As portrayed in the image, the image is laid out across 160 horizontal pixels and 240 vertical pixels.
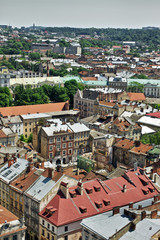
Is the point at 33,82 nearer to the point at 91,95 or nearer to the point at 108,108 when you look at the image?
the point at 91,95

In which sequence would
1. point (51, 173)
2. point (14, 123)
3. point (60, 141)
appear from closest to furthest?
point (51, 173) → point (60, 141) → point (14, 123)

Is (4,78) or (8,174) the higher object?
(4,78)

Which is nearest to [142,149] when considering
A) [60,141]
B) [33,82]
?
[60,141]

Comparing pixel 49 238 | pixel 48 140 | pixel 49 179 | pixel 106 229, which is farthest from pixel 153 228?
pixel 48 140

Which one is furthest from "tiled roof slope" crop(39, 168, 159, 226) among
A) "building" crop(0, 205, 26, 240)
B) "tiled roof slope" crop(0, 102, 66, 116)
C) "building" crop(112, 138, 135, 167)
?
"tiled roof slope" crop(0, 102, 66, 116)

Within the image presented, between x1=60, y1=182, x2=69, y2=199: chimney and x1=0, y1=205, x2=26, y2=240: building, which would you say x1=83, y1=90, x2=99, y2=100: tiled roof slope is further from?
x1=0, y1=205, x2=26, y2=240: building

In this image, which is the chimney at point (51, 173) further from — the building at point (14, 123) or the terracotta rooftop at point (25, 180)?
the building at point (14, 123)

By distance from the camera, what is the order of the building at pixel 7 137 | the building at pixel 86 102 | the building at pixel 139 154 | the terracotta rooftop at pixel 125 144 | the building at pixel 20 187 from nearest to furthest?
1. the building at pixel 20 187
2. the building at pixel 139 154
3. the terracotta rooftop at pixel 125 144
4. the building at pixel 7 137
5. the building at pixel 86 102

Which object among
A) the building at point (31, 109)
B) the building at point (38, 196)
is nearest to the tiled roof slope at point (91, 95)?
the building at point (31, 109)
